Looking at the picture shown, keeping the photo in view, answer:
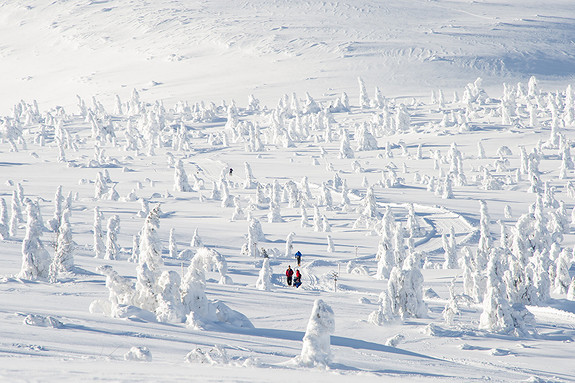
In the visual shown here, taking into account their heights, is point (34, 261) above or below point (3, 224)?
below

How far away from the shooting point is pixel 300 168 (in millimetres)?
77562

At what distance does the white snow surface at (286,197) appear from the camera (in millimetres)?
11797

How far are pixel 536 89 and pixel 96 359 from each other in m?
124

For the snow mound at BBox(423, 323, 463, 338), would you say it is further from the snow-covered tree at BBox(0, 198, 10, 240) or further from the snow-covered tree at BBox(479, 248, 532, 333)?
Result: the snow-covered tree at BBox(0, 198, 10, 240)

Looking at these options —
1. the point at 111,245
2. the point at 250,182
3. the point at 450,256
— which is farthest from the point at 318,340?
the point at 250,182

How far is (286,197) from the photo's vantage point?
5991cm

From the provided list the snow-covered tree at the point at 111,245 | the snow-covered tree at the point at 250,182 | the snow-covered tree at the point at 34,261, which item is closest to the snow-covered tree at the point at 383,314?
the snow-covered tree at the point at 34,261

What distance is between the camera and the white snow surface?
38.7 ft

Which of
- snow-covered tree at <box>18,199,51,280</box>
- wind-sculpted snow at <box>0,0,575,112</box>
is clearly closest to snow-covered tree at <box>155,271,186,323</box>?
snow-covered tree at <box>18,199,51,280</box>

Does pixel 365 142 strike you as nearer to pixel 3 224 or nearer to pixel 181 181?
pixel 181 181

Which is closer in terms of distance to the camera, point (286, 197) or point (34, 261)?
point (34, 261)

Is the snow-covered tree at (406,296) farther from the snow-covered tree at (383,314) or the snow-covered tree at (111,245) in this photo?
the snow-covered tree at (111,245)

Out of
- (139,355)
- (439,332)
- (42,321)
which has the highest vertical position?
(42,321)

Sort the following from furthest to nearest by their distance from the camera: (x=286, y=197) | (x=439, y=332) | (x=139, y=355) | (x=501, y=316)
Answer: (x=286, y=197) → (x=501, y=316) → (x=439, y=332) → (x=139, y=355)
